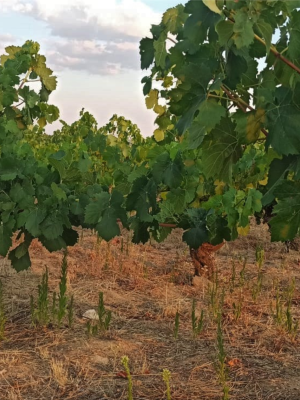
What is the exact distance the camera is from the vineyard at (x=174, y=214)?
1834mm

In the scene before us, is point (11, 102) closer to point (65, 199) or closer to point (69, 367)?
point (65, 199)

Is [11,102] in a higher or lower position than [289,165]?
higher

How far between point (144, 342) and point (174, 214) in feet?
3.31

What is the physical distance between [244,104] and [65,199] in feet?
6.14

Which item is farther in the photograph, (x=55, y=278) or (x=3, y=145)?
(x=55, y=278)

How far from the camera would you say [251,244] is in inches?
329

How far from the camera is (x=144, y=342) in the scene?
172 inches

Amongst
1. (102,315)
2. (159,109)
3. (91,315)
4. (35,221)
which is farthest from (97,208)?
(91,315)

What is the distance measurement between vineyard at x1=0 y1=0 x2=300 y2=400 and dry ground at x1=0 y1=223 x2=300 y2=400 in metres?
0.01

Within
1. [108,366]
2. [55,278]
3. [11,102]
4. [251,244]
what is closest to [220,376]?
[108,366]

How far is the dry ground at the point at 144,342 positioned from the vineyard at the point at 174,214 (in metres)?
0.01

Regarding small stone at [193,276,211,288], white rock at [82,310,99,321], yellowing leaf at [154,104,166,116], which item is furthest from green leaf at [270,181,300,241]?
small stone at [193,276,211,288]

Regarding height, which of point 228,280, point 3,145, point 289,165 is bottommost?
point 228,280

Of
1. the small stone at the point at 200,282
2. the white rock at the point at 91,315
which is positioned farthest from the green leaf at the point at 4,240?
the small stone at the point at 200,282
